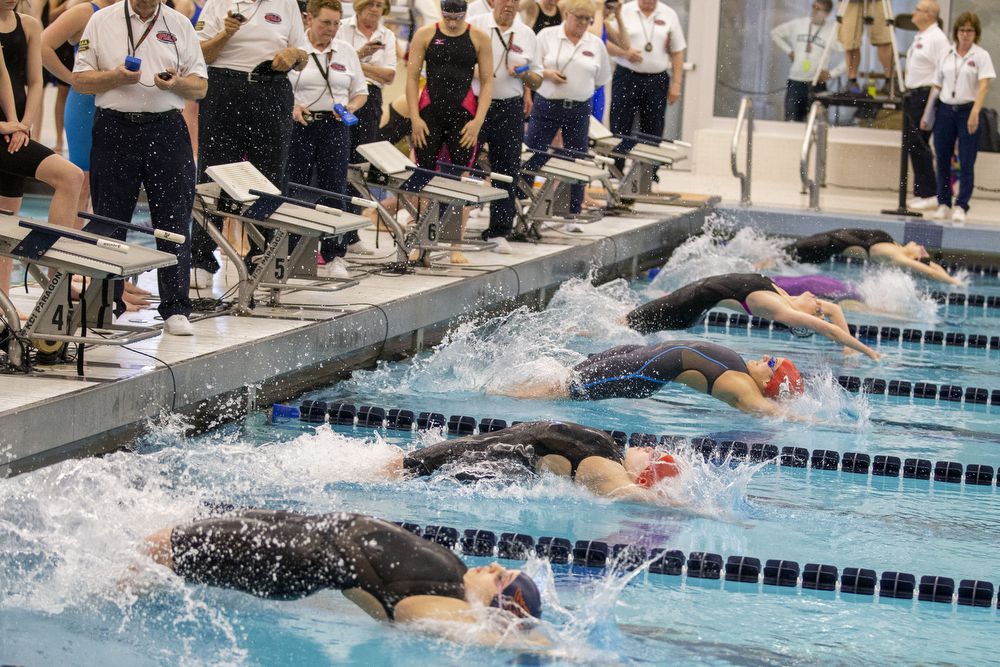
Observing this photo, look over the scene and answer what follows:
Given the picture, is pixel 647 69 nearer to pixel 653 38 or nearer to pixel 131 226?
pixel 653 38

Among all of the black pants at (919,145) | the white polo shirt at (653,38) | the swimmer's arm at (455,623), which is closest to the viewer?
the swimmer's arm at (455,623)

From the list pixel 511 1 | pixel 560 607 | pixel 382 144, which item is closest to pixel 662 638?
pixel 560 607

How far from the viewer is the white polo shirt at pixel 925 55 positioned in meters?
12.1

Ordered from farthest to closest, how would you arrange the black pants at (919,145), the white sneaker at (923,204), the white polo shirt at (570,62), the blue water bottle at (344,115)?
the white sneaker at (923,204) < the black pants at (919,145) < the white polo shirt at (570,62) < the blue water bottle at (344,115)

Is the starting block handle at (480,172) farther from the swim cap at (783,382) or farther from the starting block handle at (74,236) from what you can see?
the starting block handle at (74,236)

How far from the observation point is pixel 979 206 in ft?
44.6

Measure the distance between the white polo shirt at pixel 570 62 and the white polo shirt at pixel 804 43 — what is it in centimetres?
547

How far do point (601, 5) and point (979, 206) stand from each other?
4292 mm

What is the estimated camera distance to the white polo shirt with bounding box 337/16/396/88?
28.3ft

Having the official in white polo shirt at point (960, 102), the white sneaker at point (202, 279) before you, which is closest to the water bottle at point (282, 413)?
the white sneaker at point (202, 279)

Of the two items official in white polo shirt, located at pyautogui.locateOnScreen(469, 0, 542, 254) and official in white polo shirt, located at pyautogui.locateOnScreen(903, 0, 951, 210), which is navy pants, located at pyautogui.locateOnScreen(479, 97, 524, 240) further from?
official in white polo shirt, located at pyautogui.locateOnScreen(903, 0, 951, 210)

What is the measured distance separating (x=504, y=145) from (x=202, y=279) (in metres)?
2.46

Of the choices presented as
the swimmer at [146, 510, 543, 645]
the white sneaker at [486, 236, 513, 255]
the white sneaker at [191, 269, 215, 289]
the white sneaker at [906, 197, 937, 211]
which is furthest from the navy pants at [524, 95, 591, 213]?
the swimmer at [146, 510, 543, 645]

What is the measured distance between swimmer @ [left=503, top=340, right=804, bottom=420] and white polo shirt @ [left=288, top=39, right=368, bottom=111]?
2.32 metres
